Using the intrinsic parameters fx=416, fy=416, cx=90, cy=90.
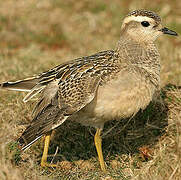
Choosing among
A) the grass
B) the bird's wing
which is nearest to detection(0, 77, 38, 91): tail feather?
the bird's wing

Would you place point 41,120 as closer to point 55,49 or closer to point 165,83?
point 165,83

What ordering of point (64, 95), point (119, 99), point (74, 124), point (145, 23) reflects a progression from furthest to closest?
1. point (74, 124)
2. point (145, 23)
3. point (64, 95)
4. point (119, 99)

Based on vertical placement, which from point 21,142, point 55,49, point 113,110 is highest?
point 113,110

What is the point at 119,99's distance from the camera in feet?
14.2

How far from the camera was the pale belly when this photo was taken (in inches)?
171

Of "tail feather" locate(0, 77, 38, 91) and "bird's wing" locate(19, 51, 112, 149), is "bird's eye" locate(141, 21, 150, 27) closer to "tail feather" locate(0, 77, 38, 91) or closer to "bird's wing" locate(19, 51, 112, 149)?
"bird's wing" locate(19, 51, 112, 149)

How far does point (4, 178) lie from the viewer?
11.7 feet

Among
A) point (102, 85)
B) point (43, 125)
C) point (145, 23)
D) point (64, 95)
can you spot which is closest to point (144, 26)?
point (145, 23)

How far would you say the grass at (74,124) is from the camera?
4.12 metres

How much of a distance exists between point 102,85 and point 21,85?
1146mm

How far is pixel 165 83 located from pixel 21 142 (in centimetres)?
243

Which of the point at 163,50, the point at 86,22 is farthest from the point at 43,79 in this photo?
the point at 86,22

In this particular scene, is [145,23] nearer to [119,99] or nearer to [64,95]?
[119,99]

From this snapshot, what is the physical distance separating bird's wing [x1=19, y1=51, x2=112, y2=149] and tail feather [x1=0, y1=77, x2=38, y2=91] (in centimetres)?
23
